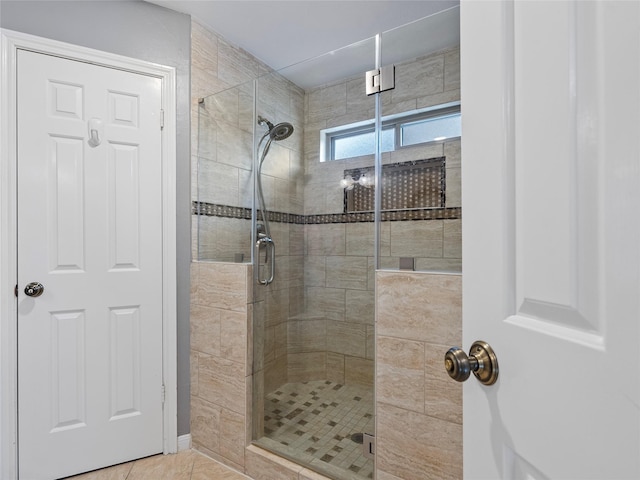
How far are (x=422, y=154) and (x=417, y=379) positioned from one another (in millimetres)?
943

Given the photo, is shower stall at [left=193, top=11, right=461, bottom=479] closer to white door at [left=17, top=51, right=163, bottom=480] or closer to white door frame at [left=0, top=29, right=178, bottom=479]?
white door at [left=17, top=51, right=163, bottom=480]

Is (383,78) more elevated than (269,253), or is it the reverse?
(383,78)

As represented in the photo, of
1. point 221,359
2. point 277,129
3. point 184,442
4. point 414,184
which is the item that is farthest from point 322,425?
point 277,129

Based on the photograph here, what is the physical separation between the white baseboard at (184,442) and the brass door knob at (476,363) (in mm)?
1911

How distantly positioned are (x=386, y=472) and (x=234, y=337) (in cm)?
96

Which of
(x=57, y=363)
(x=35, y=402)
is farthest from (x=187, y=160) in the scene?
(x=35, y=402)

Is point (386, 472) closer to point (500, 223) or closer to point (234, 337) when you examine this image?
point (234, 337)

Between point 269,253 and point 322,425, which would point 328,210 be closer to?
point 269,253

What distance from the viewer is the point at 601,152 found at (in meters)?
0.40

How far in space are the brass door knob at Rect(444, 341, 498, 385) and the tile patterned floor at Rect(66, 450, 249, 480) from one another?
1.63m

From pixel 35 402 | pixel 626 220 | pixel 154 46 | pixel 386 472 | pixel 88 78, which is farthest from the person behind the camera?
pixel 154 46

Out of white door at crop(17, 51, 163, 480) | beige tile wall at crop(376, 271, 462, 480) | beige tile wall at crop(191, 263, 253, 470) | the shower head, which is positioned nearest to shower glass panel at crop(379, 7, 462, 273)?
beige tile wall at crop(376, 271, 462, 480)

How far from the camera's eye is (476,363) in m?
0.59

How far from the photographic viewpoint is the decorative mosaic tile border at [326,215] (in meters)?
1.46
